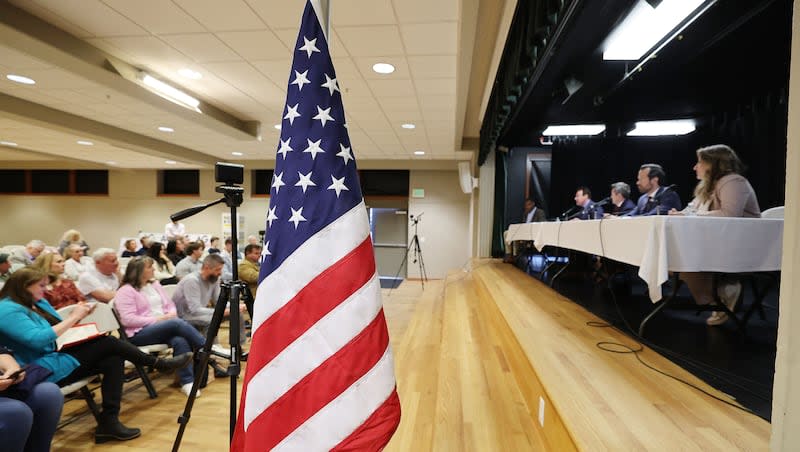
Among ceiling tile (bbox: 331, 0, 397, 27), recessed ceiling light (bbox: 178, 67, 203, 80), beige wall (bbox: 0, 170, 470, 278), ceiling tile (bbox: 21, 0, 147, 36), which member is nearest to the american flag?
ceiling tile (bbox: 331, 0, 397, 27)

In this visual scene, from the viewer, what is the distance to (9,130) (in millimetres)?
6484

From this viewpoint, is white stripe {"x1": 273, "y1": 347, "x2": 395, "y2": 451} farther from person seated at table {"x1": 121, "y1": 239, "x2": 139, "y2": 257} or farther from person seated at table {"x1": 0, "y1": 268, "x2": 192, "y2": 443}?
person seated at table {"x1": 121, "y1": 239, "x2": 139, "y2": 257}

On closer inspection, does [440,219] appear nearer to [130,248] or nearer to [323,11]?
[130,248]

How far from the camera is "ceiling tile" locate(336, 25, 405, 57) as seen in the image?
306 cm

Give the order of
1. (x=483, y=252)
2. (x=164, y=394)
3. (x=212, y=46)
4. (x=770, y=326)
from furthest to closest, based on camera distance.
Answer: (x=483, y=252) < (x=212, y=46) < (x=164, y=394) < (x=770, y=326)

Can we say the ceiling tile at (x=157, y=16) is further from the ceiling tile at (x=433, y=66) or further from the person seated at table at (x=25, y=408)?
the person seated at table at (x=25, y=408)

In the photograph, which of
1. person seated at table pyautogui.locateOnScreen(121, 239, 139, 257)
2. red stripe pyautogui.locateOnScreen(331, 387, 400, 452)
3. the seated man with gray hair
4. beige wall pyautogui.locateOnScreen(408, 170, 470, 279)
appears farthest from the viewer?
beige wall pyautogui.locateOnScreen(408, 170, 470, 279)

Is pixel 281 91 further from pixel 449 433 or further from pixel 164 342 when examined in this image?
pixel 449 433

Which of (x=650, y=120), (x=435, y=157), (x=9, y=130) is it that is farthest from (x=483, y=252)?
(x=9, y=130)

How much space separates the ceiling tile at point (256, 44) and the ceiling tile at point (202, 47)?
0.09 metres

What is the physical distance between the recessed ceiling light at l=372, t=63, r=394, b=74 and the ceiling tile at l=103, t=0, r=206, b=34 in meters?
1.51

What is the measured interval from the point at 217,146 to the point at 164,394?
Result: 5874 millimetres

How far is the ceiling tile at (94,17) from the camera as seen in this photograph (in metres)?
2.82


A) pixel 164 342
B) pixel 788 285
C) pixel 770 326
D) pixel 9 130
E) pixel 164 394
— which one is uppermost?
pixel 9 130
